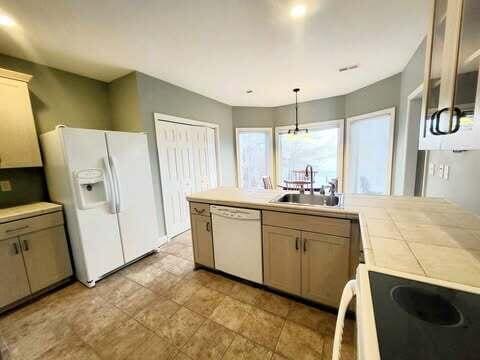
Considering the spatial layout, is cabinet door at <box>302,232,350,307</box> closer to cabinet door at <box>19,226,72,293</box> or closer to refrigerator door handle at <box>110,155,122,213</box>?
refrigerator door handle at <box>110,155,122,213</box>

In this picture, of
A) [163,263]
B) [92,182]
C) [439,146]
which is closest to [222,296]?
[163,263]

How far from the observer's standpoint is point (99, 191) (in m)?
2.24

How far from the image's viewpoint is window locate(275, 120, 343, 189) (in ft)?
14.2

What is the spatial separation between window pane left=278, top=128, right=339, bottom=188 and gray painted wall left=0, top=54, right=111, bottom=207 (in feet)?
11.7

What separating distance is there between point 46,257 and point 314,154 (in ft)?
16.3

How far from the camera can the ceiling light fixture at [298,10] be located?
1610 mm

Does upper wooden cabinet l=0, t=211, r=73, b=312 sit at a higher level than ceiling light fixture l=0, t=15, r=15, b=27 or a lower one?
lower

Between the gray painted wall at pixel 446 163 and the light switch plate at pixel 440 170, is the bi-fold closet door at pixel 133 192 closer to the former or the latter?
the gray painted wall at pixel 446 163

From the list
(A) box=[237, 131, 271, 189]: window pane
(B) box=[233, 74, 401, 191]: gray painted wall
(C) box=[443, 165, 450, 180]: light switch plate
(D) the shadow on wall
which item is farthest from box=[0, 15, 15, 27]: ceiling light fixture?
(C) box=[443, 165, 450, 180]: light switch plate

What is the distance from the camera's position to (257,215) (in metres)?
1.83

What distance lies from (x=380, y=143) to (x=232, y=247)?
3.30m

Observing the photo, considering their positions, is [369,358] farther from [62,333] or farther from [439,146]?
[62,333]

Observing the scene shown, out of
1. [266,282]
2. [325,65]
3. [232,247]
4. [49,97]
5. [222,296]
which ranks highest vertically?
[325,65]

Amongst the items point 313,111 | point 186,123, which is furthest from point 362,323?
point 313,111
